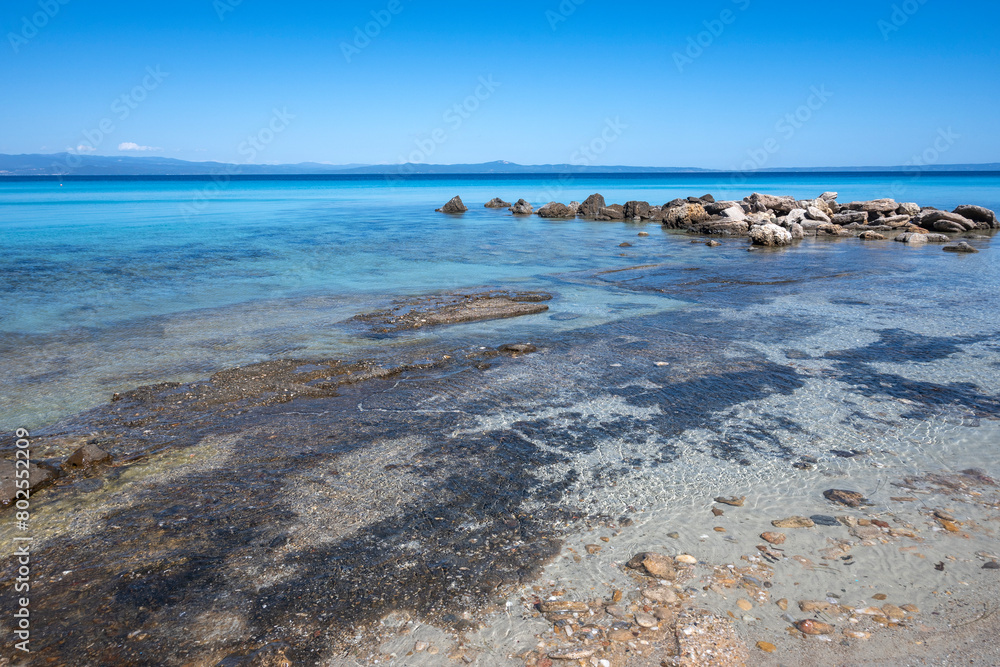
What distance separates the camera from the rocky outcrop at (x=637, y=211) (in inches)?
1550

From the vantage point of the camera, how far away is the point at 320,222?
125 ft

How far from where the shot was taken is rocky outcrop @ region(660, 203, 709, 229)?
107ft

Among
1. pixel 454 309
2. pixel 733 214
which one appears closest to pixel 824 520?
pixel 454 309

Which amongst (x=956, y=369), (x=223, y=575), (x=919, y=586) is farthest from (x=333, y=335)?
(x=956, y=369)

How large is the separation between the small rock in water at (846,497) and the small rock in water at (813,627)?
1.70 m

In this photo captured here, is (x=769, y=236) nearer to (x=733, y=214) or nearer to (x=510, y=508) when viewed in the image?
(x=733, y=214)

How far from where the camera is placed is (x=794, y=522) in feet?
15.5

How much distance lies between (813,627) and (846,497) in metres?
1.90

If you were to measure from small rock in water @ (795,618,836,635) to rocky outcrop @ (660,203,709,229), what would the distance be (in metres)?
31.0

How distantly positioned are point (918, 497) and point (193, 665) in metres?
5.66

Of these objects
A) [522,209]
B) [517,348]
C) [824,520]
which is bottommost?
[824,520]

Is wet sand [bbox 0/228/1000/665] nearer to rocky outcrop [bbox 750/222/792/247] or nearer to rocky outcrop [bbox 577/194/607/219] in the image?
rocky outcrop [bbox 750/222/792/247]

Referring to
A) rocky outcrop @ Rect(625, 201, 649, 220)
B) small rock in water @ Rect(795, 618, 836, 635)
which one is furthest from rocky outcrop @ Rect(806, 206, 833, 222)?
small rock in water @ Rect(795, 618, 836, 635)

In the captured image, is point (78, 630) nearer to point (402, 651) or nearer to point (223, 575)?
point (223, 575)
